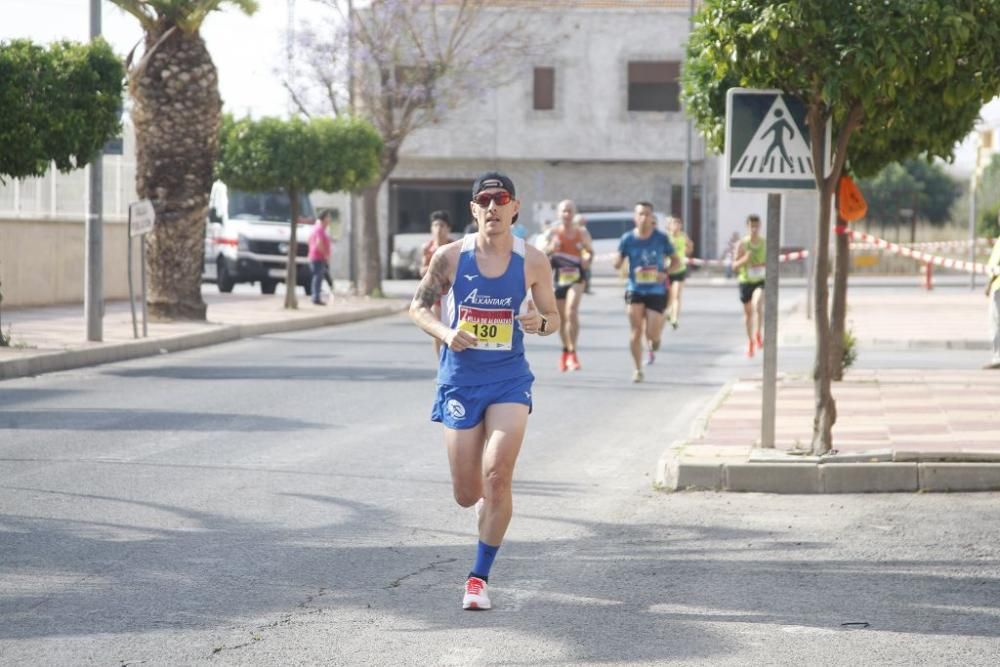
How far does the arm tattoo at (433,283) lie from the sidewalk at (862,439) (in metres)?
3.57

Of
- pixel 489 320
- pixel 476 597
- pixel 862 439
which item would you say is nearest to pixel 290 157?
pixel 862 439

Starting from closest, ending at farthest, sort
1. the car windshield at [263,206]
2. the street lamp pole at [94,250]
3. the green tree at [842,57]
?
the green tree at [842,57], the street lamp pole at [94,250], the car windshield at [263,206]

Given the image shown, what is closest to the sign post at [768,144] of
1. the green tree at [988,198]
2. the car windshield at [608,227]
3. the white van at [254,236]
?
the white van at [254,236]

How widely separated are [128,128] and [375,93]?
6.93 meters

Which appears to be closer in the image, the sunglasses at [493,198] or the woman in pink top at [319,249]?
the sunglasses at [493,198]

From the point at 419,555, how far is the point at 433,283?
4.81 ft

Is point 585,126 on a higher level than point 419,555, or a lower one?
higher

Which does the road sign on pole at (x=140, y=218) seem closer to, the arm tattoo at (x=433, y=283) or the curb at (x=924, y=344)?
the curb at (x=924, y=344)

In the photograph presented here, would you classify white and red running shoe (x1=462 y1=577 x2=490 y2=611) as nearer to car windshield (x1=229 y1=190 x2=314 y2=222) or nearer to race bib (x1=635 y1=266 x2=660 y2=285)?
race bib (x1=635 y1=266 x2=660 y2=285)

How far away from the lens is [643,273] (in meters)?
18.2

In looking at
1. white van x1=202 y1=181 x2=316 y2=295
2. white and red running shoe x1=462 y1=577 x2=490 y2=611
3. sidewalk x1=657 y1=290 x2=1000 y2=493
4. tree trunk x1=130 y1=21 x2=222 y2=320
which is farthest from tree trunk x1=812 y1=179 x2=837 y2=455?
white van x1=202 y1=181 x2=316 y2=295

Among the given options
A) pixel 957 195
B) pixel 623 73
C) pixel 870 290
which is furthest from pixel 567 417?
pixel 957 195

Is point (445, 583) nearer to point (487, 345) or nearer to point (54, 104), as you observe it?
point (487, 345)

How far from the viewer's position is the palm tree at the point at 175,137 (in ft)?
86.5
